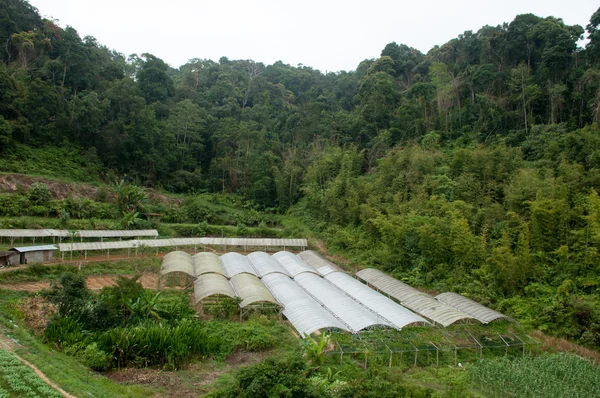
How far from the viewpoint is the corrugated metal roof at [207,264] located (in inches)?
766

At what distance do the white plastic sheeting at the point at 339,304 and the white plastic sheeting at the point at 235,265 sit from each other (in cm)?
272

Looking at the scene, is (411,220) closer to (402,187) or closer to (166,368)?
(402,187)

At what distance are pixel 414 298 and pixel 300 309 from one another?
4.69 metres

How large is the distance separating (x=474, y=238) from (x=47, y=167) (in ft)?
101

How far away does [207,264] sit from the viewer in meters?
20.6

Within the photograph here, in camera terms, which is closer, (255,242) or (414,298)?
(414,298)

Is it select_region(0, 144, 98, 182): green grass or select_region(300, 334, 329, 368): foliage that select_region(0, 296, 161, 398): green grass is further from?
select_region(0, 144, 98, 182): green grass

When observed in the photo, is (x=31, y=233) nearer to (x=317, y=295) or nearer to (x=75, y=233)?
(x=75, y=233)

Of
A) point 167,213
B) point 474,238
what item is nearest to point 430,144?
point 474,238

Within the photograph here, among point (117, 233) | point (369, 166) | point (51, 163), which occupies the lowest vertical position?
point (117, 233)

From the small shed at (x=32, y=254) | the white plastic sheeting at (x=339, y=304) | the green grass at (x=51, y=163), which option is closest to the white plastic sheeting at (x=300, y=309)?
the white plastic sheeting at (x=339, y=304)

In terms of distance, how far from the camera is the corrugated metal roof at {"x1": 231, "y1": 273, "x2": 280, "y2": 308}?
50.5ft

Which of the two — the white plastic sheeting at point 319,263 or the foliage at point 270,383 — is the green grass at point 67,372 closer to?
the foliage at point 270,383

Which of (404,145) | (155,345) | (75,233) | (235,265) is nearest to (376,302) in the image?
(155,345)
